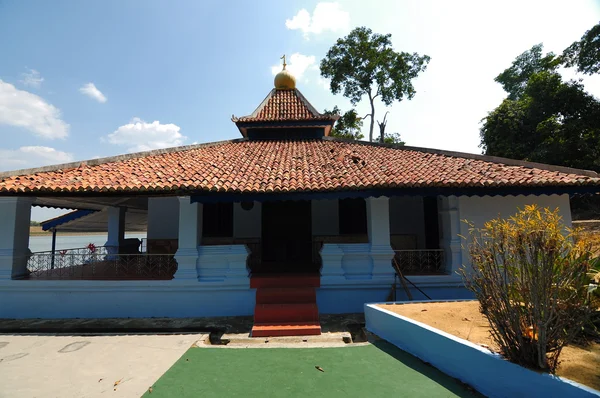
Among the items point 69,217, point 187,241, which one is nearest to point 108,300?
point 187,241

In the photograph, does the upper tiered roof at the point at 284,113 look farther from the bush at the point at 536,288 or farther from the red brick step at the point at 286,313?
the bush at the point at 536,288

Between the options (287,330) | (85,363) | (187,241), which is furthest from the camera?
(187,241)

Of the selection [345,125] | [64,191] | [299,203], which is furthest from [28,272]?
[345,125]

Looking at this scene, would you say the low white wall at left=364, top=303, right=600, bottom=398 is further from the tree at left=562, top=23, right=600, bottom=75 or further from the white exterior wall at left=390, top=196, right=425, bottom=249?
the tree at left=562, top=23, right=600, bottom=75

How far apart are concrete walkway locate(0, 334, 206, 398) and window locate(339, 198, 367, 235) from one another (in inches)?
219

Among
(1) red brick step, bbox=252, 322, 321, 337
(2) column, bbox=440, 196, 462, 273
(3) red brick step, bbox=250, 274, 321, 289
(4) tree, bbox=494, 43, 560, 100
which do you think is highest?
(4) tree, bbox=494, 43, 560, 100

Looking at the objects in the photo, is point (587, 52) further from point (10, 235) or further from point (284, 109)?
point (10, 235)

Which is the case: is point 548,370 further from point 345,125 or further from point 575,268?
point 345,125

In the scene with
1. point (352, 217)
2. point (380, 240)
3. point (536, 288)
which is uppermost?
point (352, 217)

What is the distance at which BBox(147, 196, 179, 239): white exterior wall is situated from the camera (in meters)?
9.86

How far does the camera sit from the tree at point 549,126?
56.1 ft

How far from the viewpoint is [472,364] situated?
3637 millimetres

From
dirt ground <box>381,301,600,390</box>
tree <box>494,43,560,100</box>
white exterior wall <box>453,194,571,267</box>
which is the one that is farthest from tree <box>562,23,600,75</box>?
dirt ground <box>381,301,600,390</box>

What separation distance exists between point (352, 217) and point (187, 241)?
510cm
